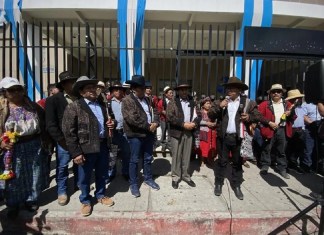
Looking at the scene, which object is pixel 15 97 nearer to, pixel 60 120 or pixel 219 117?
pixel 60 120

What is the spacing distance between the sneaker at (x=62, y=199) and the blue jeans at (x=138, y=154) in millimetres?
967

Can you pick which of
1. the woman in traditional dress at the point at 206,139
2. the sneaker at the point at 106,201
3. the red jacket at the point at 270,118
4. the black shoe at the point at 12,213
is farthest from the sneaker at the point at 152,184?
the red jacket at the point at 270,118

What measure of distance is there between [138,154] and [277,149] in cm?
287

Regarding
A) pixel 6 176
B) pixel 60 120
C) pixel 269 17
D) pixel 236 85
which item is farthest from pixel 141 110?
pixel 269 17

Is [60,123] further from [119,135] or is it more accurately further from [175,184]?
[175,184]

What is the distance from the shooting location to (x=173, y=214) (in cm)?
334

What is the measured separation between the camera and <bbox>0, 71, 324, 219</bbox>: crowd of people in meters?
3.15

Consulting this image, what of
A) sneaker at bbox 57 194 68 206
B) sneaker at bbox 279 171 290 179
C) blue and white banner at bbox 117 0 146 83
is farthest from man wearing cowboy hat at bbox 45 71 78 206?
blue and white banner at bbox 117 0 146 83

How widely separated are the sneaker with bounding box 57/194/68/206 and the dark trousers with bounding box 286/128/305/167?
14.7 ft

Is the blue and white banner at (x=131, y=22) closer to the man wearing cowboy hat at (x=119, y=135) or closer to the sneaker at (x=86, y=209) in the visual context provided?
the man wearing cowboy hat at (x=119, y=135)

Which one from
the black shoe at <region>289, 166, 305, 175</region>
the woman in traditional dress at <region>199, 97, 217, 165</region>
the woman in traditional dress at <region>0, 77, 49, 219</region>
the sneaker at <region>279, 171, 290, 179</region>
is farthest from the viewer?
the woman in traditional dress at <region>199, 97, 217, 165</region>

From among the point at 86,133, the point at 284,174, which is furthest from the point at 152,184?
the point at 284,174

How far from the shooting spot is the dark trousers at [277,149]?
504 centimetres

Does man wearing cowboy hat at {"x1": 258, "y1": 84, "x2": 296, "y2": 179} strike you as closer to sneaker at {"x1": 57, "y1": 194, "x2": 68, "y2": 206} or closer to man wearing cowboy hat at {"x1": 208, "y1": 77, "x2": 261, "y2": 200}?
man wearing cowboy hat at {"x1": 208, "y1": 77, "x2": 261, "y2": 200}
